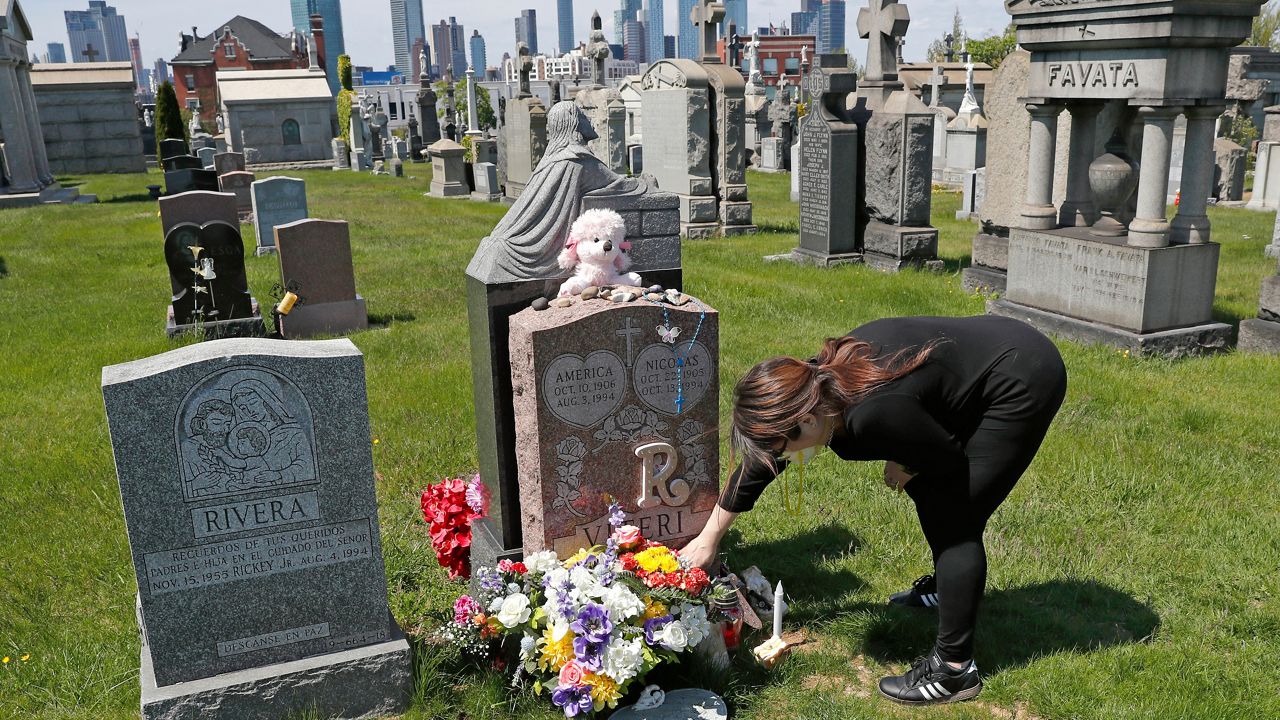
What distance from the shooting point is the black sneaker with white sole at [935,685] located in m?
3.49

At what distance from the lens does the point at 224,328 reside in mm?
9016

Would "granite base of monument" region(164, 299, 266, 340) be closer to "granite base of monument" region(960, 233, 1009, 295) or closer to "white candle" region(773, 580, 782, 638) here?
"white candle" region(773, 580, 782, 638)

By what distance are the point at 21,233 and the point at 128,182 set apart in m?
12.0

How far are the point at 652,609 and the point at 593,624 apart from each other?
0.80ft

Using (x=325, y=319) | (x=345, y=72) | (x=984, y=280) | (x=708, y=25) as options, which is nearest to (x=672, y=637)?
(x=325, y=319)

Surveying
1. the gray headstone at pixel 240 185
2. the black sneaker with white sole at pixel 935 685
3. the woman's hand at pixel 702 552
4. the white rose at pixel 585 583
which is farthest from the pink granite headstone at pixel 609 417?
the gray headstone at pixel 240 185

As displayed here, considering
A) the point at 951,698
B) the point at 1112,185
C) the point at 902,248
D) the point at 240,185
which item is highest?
the point at 1112,185

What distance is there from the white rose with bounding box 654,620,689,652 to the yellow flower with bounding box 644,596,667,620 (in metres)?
0.06

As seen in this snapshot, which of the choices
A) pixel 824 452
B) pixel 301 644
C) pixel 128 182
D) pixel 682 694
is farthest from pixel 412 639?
pixel 128 182

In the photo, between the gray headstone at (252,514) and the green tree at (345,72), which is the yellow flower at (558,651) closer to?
the gray headstone at (252,514)

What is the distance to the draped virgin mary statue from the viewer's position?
13.2ft

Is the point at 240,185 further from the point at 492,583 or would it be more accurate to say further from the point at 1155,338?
the point at 492,583

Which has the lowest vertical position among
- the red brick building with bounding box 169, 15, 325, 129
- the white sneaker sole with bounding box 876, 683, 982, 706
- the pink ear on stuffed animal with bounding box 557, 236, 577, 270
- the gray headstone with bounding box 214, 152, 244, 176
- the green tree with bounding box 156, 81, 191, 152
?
the white sneaker sole with bounding box 876, 683, 982, 706

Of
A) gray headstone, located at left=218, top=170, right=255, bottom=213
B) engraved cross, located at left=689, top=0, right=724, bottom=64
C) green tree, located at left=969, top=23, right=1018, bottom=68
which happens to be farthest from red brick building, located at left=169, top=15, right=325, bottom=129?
engraved cross, located at left=689, top=0, right=724, bottom=64
